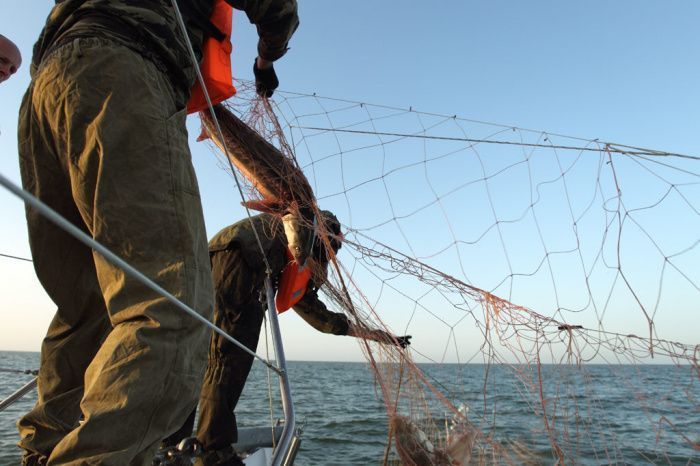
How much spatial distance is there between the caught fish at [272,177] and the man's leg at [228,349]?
414 mm

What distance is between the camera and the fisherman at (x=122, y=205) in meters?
0.92

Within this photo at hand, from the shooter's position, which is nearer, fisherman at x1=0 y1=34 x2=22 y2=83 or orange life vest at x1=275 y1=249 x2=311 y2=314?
fisherman at x1=0 y1=34 x2=22 y2=83

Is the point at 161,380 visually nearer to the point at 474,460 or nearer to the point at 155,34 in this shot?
the point at 155,34

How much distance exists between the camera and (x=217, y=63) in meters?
1.66

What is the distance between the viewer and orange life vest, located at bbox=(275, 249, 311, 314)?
132 inches

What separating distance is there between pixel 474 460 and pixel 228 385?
165cm

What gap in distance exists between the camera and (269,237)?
3.28 m

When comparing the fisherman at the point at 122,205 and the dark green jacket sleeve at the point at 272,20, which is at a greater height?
the dark green jacket sleeve at the point at 272,20

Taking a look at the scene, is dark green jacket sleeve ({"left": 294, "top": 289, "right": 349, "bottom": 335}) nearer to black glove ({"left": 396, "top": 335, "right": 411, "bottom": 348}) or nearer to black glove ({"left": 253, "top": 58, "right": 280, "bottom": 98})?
black glove ({"left": 396, "top": 335, "right": 411, "bottom": 348})

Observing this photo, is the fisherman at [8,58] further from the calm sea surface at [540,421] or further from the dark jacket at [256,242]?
the calm sea surface at [540,421]

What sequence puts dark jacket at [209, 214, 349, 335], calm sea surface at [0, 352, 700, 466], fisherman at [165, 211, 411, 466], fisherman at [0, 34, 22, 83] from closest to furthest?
fisherman at [0, 34, 22, 83] → calm sea surface at [0, 352, 700, 466] → fisherman at [165, 211, 411, 466] → dark jacket at [209, 214, 349, 335]

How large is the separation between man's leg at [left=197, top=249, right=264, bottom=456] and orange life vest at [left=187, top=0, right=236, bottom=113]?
5.14ft

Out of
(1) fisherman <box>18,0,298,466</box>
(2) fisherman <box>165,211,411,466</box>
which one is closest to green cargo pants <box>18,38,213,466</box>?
(1) fisherman <box>18,0,298,466</box>

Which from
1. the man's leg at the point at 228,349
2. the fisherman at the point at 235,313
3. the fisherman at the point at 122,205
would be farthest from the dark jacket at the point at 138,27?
the man's leg at the point at 228,349
